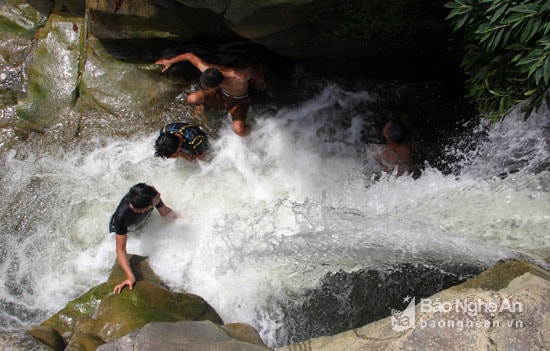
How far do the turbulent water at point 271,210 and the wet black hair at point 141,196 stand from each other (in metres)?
0.72

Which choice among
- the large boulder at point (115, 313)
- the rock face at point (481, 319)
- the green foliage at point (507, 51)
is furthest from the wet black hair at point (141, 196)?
the green foliage at point (507, 51)

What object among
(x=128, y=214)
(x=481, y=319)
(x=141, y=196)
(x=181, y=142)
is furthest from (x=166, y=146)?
(x=481, y=319)

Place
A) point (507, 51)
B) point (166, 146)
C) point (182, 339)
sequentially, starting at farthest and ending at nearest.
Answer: point (166, 146), point (507, 51), point (182, 339)

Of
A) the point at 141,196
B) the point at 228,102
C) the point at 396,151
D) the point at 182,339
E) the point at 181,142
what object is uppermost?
the point at 228,102

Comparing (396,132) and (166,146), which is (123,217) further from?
(396,132)

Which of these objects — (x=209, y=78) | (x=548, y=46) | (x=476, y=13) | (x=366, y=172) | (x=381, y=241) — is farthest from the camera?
(x=366, y=172)

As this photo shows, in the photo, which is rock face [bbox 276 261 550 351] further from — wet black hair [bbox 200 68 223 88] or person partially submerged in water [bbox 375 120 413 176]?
wet black hair [bbox 200 68 223 88]

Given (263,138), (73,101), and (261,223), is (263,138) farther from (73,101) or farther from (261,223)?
(73,101)

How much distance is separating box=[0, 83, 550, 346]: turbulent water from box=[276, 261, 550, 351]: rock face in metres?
0.62

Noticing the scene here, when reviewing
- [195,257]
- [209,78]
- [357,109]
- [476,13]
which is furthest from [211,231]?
[476,13]

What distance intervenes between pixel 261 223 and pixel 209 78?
1.67m

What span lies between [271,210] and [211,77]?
161cm

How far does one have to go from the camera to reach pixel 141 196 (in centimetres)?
445

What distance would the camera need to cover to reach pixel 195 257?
4.94 m
